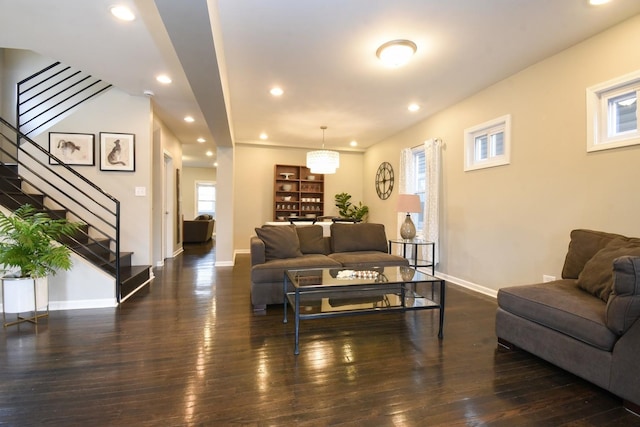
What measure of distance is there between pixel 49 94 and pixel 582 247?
6848 millimetres

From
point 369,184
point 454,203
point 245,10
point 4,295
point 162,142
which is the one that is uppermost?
point 245,10

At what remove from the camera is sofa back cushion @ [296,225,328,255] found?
406 cm

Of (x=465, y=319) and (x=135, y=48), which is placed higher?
(x=135, y=48)

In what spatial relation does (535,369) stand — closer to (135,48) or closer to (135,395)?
(135,395)

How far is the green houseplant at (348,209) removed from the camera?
23.9 feet

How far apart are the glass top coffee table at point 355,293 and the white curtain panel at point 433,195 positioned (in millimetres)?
1696

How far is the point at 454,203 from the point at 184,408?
13.5 feet

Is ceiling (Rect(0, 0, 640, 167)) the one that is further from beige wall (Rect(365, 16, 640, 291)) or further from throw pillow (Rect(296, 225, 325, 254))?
throw pillow (Rect(296, 225, 325, 254))

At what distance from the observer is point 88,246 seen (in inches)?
145

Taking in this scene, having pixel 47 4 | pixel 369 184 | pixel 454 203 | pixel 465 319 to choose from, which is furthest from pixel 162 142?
pixel 465 319

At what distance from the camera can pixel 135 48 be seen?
2906mm

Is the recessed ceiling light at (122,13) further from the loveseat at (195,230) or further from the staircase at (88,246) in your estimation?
the loveseat at (195,230)

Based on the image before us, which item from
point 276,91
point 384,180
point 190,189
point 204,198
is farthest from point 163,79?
point 204,198

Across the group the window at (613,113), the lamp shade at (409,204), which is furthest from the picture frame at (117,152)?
the window at (613,113)
